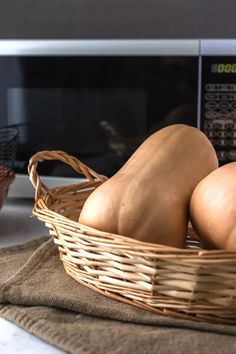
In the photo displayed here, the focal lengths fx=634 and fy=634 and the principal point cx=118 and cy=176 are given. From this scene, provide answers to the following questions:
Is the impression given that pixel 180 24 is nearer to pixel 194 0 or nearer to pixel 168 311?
pixel 194 0

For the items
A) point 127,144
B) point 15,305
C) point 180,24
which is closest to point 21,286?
point 15,305

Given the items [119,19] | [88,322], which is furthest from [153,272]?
[119,19]

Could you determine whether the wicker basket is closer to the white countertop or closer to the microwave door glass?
the white countertop

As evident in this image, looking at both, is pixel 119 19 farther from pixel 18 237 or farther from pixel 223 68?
pixel 18 237

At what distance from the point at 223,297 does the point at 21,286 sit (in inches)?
7.5

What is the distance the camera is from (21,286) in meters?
0.59

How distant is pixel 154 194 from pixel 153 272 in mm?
83

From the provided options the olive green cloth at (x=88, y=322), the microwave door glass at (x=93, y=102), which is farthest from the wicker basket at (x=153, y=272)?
the microwave door glass at (x=93, y=102)

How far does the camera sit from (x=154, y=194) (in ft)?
1.88

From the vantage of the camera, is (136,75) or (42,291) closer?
(42,291)

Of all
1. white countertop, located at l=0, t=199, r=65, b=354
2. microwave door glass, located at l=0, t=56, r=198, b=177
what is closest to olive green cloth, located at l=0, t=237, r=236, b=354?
white countertop, located at l=0, t=199, r=65, b=354

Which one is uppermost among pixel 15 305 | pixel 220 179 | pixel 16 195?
pixel 220 179

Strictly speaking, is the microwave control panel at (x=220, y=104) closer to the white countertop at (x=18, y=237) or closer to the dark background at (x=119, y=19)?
the dark background at (x=119, y=19)

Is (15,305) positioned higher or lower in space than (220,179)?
lower
